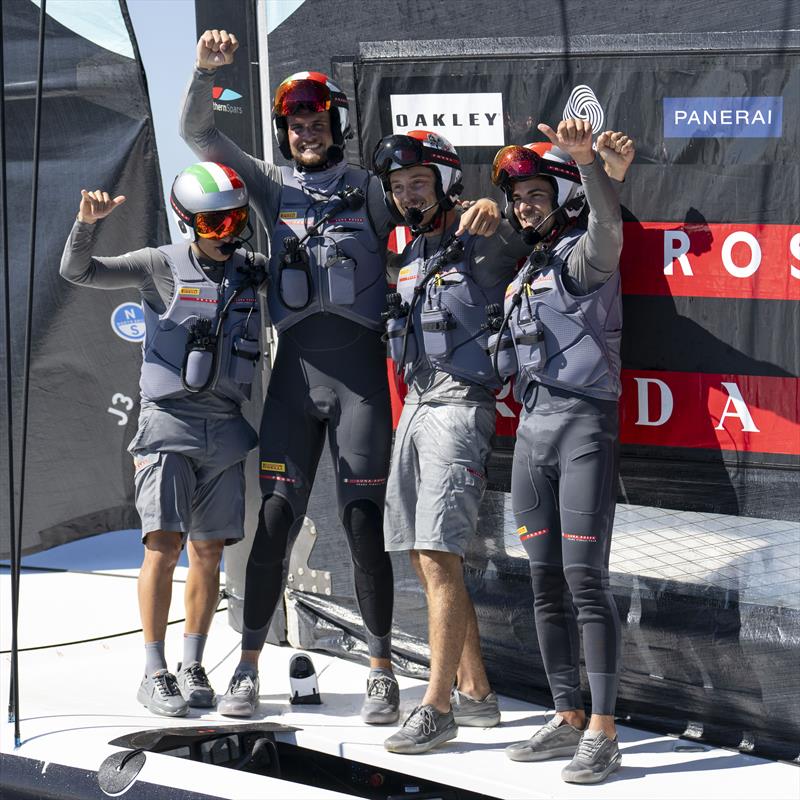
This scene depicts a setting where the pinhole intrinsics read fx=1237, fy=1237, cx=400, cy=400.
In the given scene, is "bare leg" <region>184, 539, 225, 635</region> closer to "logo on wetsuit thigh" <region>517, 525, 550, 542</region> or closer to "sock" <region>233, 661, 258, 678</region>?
"sock" <region>233, 661, 258, 678</region>

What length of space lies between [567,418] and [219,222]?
3.98 feet

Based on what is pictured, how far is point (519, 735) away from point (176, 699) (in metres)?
1.04

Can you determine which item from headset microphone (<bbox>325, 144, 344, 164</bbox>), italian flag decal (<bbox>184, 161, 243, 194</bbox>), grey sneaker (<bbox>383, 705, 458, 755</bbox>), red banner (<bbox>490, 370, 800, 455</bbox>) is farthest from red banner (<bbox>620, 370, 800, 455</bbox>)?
italian flag decal (<bbox>184, 161, 243, 194</bbox>)

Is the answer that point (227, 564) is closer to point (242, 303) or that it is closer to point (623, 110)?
point (242, 303)

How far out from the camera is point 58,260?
5.07 m

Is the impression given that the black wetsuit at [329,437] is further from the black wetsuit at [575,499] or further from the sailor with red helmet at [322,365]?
the black wetsuit at [575,499]

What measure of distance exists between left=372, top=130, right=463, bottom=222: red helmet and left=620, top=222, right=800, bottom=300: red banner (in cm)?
55

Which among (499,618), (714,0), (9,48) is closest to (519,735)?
(499,618)

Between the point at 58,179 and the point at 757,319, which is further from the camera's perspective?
the point at 58,179

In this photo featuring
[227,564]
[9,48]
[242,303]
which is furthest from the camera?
[9,48]

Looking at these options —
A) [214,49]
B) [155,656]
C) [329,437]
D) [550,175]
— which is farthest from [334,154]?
[155,656]

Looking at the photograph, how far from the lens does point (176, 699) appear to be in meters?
3.76

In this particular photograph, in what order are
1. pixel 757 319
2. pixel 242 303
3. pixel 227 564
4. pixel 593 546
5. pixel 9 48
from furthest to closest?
pixel 9 48
pixel 227 564
pixel 242 303
pixel 757 319
pixel 593 546

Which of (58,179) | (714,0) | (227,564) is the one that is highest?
(714,0)
